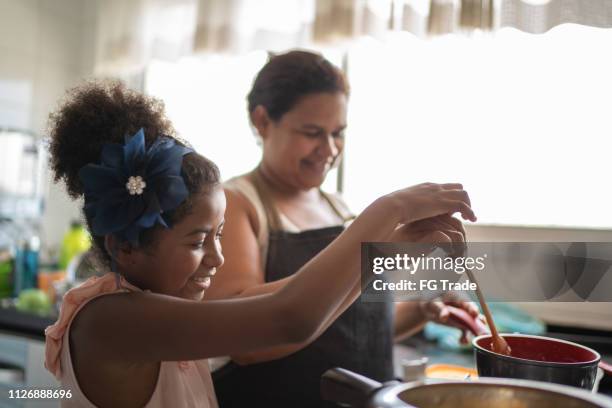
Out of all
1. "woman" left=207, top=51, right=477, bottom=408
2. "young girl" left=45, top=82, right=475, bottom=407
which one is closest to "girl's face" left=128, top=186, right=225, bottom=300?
"young girl" left=45, top=82, right=475, bottom=407

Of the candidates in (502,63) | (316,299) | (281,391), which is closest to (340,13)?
(502,63)

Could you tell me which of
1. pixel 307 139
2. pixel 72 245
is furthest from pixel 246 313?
pixel 72 245

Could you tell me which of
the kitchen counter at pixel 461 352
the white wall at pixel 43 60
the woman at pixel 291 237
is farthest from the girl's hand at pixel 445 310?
the white wall at pixel 43 60

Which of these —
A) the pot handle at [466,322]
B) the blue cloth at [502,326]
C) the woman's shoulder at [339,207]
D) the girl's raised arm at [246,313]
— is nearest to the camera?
the girl's raised arm at [246,313]

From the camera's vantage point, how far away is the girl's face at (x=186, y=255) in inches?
29.6

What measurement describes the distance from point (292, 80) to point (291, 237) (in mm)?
307

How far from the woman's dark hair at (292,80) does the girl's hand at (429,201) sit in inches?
19.0

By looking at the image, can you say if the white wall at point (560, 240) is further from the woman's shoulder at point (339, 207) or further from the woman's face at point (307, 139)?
the woman's face at point (307, 139)

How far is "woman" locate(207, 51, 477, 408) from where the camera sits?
1.08 meters

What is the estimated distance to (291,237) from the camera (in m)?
1.15

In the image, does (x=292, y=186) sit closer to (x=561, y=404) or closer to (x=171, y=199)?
(x=171, y=199)

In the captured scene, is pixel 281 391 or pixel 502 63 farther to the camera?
pixel 502 63

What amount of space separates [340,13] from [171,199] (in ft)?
4.68

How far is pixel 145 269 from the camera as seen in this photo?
772 mm
